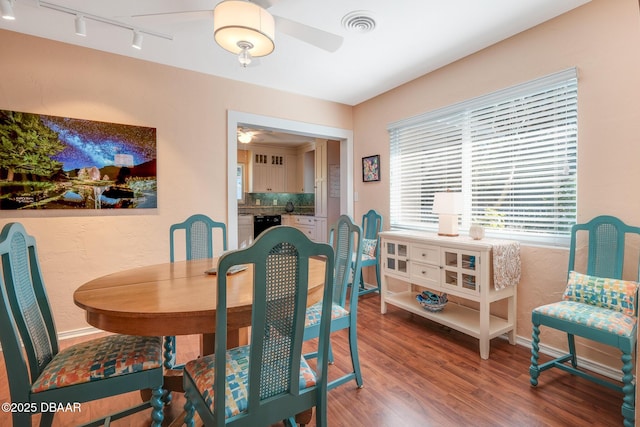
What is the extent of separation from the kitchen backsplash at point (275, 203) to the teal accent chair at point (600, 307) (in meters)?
5.53

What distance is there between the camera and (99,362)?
4.17ft

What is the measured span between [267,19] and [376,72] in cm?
186

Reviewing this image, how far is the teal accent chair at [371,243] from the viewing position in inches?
146

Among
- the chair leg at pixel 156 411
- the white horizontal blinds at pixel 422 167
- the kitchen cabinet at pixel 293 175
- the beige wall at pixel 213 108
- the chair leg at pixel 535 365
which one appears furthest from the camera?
the kitchen cabinet at pixel 293 175

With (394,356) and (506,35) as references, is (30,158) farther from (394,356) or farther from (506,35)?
(506,35)

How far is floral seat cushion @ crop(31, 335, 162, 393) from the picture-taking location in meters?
1.19

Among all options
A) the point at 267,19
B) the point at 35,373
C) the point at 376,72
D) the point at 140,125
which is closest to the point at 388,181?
the point at 376,72

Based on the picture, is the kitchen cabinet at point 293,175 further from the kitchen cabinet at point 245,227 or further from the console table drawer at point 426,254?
the console table drawer at point 426,254

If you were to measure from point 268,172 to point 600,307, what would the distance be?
6.24 meters

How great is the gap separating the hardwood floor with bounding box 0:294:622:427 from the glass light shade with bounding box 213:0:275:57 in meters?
2.15

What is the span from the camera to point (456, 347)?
8.19 ft

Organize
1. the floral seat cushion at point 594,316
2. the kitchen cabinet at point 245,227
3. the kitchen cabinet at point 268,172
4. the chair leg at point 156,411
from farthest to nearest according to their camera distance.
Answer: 1. the kitchen cabinet at point 268,172
2. the kitchen cabinet at point 245,227
3. the floral seat cushion at point 594,316
4. the chair leg at point 156,411

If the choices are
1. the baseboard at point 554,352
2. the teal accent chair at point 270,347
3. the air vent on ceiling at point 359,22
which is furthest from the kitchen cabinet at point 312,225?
the teal accent chair at point 270,347

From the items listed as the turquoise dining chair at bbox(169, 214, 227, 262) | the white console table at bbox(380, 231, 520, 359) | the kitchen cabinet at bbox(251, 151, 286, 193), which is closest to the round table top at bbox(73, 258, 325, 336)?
the turquoise dining chair at bbox(169, 214, 227, 262)
